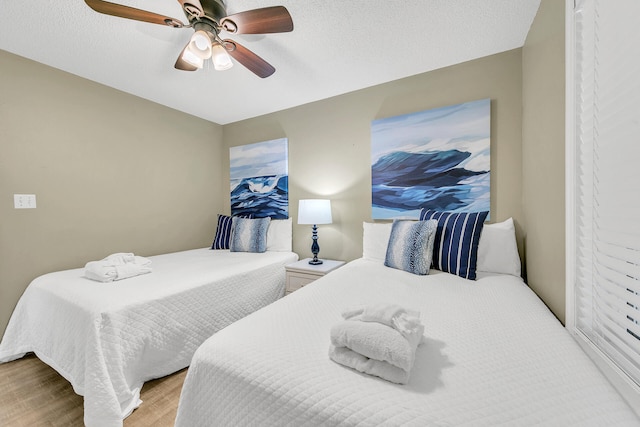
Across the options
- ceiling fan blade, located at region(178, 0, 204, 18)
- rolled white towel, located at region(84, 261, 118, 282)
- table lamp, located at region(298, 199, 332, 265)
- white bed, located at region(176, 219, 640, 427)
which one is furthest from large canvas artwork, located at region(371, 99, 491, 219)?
rolled white towel, located at region(84, 261, 118, 282)

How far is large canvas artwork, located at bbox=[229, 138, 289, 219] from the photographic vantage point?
3.07 meters

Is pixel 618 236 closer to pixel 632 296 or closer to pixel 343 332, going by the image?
pixel 632 296

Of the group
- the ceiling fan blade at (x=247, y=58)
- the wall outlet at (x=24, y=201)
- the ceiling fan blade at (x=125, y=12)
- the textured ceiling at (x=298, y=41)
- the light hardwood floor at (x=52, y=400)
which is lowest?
the light hardwood floor at (x=52, y=400)

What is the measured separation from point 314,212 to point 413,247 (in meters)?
1.04

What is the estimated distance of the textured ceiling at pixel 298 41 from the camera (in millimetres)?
1526

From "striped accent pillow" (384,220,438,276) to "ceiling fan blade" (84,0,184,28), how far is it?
6.20 feet

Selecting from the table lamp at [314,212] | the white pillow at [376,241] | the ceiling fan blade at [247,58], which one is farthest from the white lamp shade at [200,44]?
the white pillow at [376,241]

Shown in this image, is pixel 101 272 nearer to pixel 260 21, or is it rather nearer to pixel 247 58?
pixel 247 58

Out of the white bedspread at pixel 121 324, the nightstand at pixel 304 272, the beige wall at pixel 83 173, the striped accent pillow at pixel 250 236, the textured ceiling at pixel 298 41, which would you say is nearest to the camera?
the white bedspread at pixel 121 324

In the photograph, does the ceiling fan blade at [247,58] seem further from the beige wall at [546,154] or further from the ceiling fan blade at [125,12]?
the beige wall at [546,154]

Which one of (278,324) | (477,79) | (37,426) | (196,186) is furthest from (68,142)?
(477,79)

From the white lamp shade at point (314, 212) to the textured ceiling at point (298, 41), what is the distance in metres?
1.14

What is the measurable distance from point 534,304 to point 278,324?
1.21 metres

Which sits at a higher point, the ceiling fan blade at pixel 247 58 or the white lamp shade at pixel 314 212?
the ceiling fan blade at pixel 247 58
